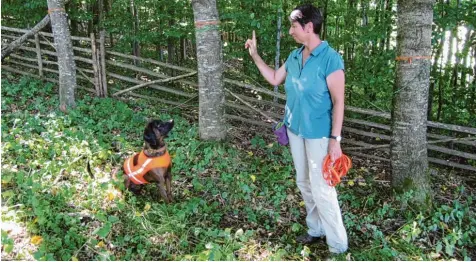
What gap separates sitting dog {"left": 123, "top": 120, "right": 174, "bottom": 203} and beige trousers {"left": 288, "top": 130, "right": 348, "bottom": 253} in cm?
136

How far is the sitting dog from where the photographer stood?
3865mm

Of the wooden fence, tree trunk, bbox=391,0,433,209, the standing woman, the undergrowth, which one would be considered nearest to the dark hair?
the standing woman

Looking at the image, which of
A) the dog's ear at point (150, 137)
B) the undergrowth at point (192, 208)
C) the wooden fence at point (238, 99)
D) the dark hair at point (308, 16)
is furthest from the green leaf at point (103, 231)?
the wooden fence at point (238, 99)

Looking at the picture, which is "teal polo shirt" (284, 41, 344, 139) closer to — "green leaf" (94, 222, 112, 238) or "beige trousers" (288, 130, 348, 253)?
"beige trousers" (288, 130, 348, 253)

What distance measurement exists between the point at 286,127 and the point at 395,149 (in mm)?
1584

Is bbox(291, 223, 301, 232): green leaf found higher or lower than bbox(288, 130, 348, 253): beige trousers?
lower

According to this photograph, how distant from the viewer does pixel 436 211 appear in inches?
166

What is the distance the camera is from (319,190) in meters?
3.29

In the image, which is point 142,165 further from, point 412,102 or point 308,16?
point 412,102

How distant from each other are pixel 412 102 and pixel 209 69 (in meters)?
2.49

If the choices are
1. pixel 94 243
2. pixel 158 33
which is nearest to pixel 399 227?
pixel 94 243

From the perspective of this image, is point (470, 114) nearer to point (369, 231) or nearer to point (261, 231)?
point (369, 231)

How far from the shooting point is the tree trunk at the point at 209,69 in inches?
189

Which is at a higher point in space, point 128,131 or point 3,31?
point 3,31
